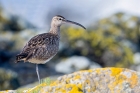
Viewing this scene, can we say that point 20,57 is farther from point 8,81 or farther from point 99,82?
point 8,81

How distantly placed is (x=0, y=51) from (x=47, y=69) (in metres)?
3.05

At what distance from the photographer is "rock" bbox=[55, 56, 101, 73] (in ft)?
74.4

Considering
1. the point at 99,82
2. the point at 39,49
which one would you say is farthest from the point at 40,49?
the point at 99,82

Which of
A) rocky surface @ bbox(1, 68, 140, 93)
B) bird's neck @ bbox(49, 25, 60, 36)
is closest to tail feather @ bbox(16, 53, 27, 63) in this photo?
bird's neck @ bbox(49, 25, 60, 36)

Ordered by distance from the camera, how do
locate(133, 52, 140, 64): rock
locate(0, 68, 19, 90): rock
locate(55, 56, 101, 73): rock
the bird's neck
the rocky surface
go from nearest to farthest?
1. the rocky surface
2. the bird's neck
3. locate(0, 68, 19, 90): rock
4. locate(55, 56, 101, 73): rock
5. locate(133, 52, 140, 64): rock

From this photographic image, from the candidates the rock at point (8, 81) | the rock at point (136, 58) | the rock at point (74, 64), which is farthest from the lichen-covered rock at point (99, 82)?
the rock at point (136, 58)

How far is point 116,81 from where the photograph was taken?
8.98 m

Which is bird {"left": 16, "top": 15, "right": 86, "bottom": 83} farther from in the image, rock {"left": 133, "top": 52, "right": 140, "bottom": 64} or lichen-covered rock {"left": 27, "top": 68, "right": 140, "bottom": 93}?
rock {"left": 133, "top": 52, "right": 140, "bottom": 64}

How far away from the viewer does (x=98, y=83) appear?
8.90 meters

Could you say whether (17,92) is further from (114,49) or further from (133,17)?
(133,17)

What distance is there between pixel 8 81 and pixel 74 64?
18.1ft

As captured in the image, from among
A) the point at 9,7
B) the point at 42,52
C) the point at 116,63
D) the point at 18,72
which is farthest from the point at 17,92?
the point at 9,7

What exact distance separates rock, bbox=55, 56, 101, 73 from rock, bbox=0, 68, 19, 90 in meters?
3.98

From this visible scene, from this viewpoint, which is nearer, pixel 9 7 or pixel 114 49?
pixel 114 49
